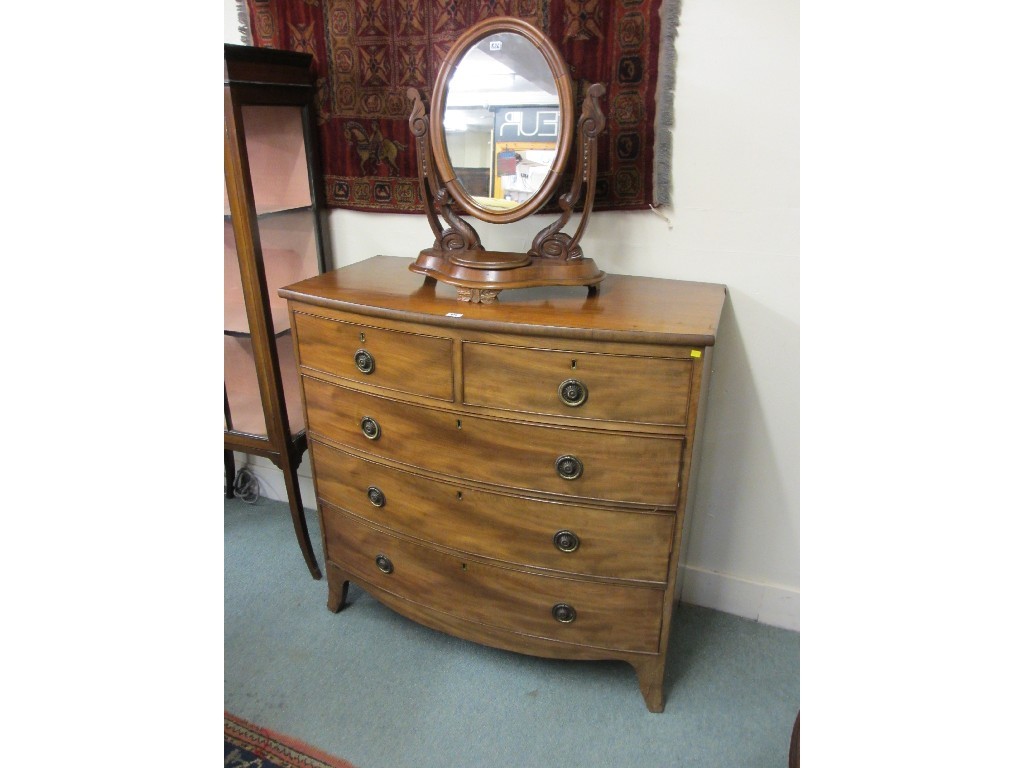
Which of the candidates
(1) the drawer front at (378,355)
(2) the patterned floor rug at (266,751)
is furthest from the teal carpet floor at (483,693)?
(1) the drawer front at (378,355)

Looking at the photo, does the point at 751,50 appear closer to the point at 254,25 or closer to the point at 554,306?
the point at 554,306

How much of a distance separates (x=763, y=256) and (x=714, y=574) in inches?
37.5

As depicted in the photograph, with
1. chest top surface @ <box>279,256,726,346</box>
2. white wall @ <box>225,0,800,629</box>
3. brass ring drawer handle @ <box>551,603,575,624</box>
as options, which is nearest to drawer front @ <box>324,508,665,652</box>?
brass ring drawer handle @ <box>551,603,575,624</box>

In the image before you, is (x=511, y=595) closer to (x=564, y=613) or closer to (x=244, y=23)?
(x=564, y=613)

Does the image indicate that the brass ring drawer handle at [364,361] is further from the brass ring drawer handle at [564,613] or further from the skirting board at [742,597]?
the skirting board at [742,597]

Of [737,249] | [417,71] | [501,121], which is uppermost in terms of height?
[417,71]

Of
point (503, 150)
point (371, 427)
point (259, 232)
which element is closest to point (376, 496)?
point (371, 427)

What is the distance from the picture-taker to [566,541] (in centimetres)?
146

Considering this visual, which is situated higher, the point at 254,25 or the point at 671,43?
the point at 254,25

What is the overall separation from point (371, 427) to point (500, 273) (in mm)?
489

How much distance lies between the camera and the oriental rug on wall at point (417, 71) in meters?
1.52

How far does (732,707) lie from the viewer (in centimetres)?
162

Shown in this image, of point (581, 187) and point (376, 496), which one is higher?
point (581, 187)

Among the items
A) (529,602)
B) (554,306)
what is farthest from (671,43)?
(529,602)
